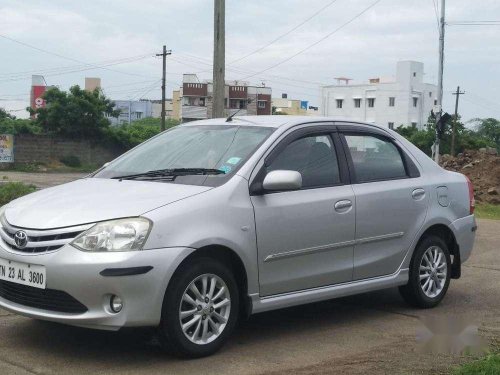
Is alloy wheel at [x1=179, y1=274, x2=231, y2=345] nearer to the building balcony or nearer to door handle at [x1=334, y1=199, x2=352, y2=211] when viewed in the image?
door handle at [x1=334, y1=199, x2=352, y2=211]

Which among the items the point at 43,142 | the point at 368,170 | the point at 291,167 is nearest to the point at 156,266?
the point at 291,167

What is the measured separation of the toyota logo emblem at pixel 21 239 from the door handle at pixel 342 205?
7.78ft

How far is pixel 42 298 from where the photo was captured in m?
4.93

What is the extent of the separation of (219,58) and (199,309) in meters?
10.6

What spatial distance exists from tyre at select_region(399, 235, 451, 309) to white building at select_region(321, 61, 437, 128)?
277 ft

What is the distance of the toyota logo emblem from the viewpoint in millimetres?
4941

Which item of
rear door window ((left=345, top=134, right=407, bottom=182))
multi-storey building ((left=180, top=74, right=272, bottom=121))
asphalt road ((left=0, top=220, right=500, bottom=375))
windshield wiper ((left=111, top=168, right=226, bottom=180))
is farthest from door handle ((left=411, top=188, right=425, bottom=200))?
multi-storey building ((left=180, top=74, right=272, bottom=121))

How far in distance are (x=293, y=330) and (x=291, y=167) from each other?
4.24 feet

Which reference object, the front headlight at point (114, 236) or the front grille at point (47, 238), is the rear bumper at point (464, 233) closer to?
the front headlight at point (114, 236)

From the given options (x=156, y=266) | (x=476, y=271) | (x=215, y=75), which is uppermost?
(x=215, y=75)

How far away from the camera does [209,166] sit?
5707 millimetres

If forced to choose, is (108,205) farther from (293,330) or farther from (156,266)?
(293,330)

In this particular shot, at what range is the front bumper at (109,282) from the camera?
4695mm

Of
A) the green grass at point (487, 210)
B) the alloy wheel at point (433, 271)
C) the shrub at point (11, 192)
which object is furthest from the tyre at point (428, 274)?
the green grass at point (487, 210)
